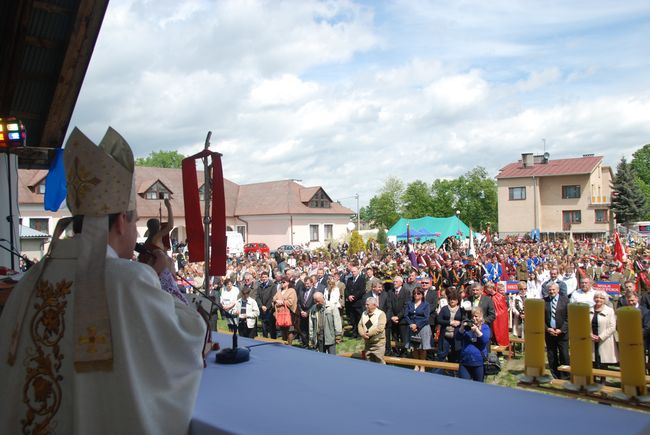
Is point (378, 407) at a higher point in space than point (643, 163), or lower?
lower

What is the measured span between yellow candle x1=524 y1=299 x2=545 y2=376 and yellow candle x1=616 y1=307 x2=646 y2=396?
0.95ft

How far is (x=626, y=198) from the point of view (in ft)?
164

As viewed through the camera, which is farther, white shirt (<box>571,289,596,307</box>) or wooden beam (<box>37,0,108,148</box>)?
white shirt (<box>571,289,596,307</box>)

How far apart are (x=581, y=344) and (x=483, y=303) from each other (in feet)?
24.7

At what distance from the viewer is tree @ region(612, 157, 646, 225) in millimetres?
49656

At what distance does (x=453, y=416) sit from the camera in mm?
1930

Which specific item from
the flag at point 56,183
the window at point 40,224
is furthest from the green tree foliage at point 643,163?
the flag at point 56,183

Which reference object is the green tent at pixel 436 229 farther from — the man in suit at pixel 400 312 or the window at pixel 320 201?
the man in suit at pixel 400 312

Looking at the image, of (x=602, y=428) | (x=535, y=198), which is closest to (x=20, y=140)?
(x=602, y=428)

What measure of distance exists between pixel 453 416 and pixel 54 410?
1.40 m

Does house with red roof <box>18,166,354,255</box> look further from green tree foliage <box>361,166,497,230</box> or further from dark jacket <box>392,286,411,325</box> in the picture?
dark jacket <box>392,286,411,325</box>

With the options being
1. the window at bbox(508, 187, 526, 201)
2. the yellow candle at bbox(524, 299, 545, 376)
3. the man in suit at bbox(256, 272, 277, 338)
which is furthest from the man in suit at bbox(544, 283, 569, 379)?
the window at bbox(508, 187, 526, 201)

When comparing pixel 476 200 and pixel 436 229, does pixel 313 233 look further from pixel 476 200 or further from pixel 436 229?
pixel 476 200

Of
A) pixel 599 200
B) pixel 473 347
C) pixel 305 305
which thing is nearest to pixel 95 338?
pixel 473 347
